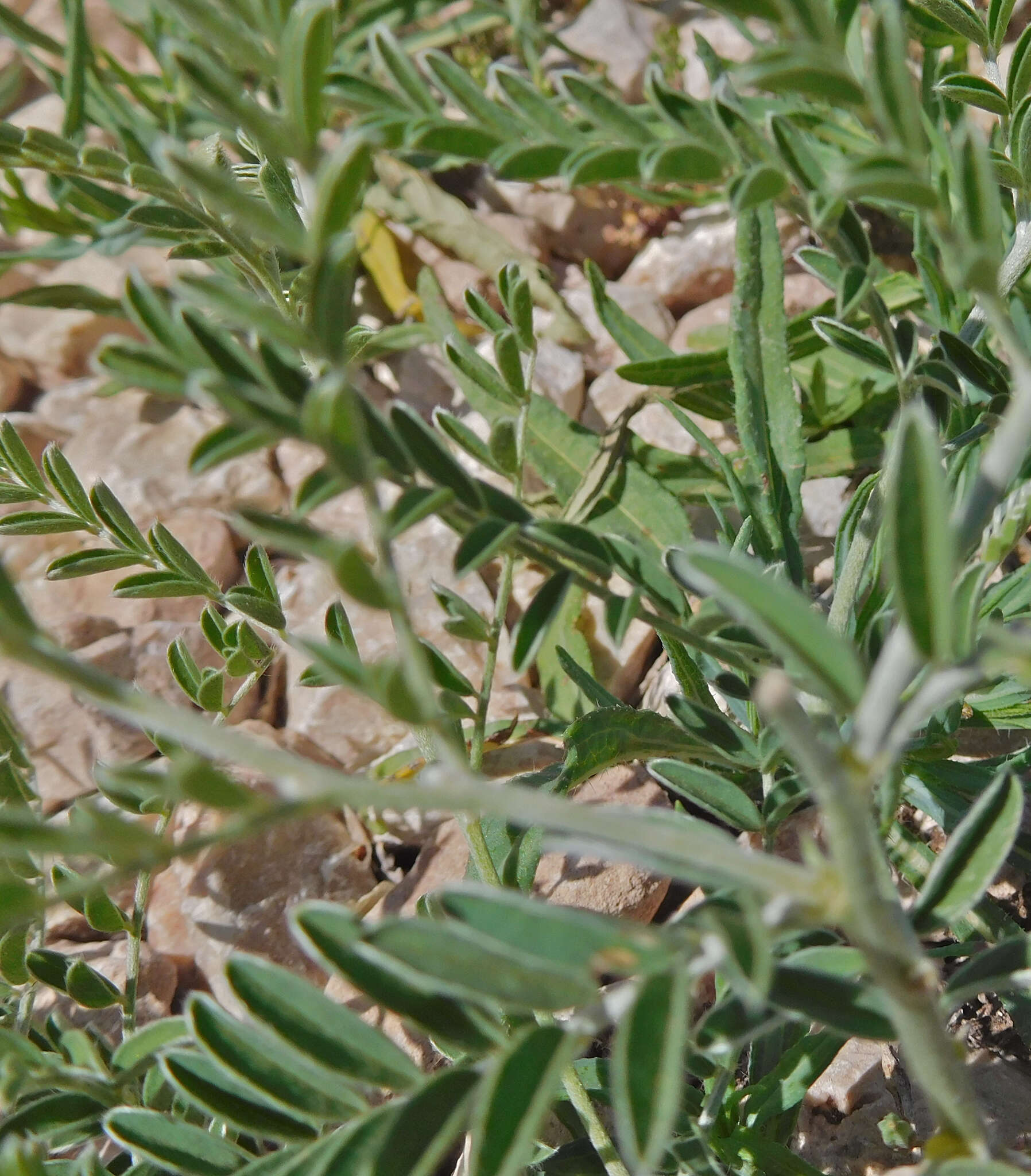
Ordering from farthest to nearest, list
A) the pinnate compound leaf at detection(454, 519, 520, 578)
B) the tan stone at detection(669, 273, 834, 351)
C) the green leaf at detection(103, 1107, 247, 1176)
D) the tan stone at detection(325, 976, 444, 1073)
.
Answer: the tan stone at detection(669, 273, 834, 351), the tan stone at detection(325, 976, 444, 1073), the green leaf at detection(103, 1107, 247, 1176), the pinnate compound leaf at detection(454, 519, 520, 578)

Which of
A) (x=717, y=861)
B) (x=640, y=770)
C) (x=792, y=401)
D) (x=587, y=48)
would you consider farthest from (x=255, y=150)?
(x=587, y=48)

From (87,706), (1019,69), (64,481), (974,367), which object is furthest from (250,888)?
(1019,69)

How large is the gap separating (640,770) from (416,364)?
1.17 meters

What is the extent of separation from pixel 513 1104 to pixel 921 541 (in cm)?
44

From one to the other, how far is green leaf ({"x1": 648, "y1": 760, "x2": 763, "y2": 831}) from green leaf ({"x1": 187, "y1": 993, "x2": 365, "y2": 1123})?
49 cm

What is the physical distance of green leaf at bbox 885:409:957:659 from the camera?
691 mm

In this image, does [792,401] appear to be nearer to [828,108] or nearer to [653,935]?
[828,108]

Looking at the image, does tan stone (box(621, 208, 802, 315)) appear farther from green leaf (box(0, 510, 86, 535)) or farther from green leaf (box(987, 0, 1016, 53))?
green leaf (box(0, 510, 86, 535))

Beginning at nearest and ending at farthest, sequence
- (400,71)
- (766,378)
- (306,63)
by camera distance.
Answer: (306,63)
(400,71)
(766,378)

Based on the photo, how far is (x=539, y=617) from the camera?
3.12 feet

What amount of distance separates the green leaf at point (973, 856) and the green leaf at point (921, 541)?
19 centimetres

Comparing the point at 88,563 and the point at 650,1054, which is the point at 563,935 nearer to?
the point at 650,1054

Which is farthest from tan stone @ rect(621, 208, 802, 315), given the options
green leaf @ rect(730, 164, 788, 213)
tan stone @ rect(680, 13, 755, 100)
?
green leaf @ rect(730, 164, 788, 213)

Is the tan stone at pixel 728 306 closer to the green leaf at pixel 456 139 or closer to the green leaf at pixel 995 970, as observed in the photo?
the green leaf at pixel 456 139
